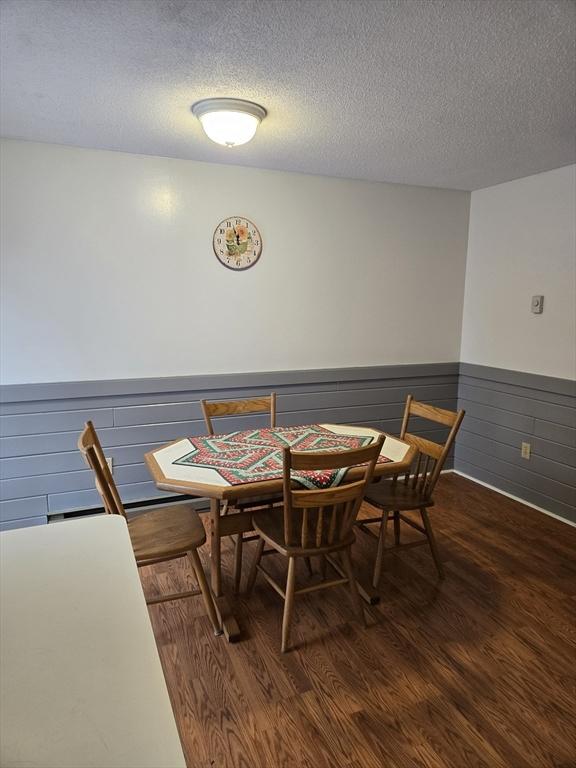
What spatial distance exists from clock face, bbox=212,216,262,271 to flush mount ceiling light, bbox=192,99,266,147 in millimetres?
934

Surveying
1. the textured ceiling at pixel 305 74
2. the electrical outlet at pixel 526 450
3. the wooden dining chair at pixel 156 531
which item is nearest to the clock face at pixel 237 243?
the textured ceiling at pixel 305 74

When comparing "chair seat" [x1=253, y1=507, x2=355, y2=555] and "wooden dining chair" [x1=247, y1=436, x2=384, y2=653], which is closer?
"wooden dining chair" [x1=247, y1=436, x2=384, y2=653]

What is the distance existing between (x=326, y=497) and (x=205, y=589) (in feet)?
2.18

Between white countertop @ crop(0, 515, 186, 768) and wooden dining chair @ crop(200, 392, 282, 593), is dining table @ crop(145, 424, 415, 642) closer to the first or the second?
wooden dining chair @ crop(200, 392, 282, 593)

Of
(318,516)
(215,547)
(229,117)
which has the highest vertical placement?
(229,117)

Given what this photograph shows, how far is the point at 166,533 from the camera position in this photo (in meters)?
2.05

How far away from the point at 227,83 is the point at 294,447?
5.08ft

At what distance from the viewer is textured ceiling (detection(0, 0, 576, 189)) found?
148 cm

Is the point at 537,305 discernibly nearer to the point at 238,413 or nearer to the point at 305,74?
the point at 238,413

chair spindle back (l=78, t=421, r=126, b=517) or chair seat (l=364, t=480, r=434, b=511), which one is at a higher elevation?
chair spindle back (l=78, t=421, r=126, b=517)

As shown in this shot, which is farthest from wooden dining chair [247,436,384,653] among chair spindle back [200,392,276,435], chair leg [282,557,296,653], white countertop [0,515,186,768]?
white countertop [0,515,186,768]

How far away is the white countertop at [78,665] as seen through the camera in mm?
541

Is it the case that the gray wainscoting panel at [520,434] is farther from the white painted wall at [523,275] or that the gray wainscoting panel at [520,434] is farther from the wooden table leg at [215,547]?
the wooden table leg at [215,547]

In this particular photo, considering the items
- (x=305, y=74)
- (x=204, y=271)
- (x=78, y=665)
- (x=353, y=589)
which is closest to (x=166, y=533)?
(x=353, y=589)
